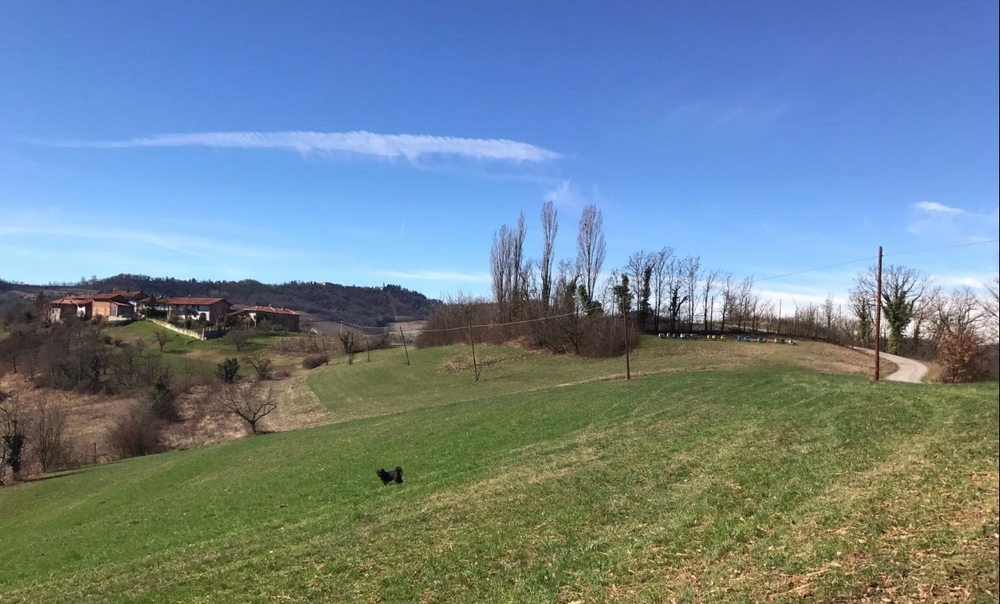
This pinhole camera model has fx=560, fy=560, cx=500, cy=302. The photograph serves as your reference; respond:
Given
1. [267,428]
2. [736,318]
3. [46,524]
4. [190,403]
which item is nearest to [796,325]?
[736,318]

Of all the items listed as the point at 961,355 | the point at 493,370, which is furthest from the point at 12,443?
the point at 961,355

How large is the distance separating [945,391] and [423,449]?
1536 cm

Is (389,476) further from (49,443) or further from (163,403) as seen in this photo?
(163,403)

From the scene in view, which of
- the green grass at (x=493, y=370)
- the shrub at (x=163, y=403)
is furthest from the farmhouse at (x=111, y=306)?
the shrub at (x=163, y=403)

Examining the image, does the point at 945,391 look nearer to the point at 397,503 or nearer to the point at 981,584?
the point at 981,584

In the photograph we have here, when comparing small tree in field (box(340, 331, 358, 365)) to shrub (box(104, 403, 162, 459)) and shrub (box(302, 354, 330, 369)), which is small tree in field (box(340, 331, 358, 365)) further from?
shrub (box(104, 403, 162, 459))

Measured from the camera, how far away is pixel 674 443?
46.1ft

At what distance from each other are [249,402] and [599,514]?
44.9 meters

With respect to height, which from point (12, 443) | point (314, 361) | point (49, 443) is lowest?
point (49, 443)

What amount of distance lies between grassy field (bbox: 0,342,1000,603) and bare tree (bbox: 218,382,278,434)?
18037 mm

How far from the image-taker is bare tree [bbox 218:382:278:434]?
42438mm

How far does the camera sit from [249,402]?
47.8 metres

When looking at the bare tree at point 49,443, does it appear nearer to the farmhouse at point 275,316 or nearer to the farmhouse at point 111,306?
the farmhouse at point 275,316

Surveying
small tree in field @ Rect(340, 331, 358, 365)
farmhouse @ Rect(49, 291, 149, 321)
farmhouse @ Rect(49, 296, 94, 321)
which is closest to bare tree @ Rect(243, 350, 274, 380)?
small tree in field @ Rect(340, 331, 358, 365)
